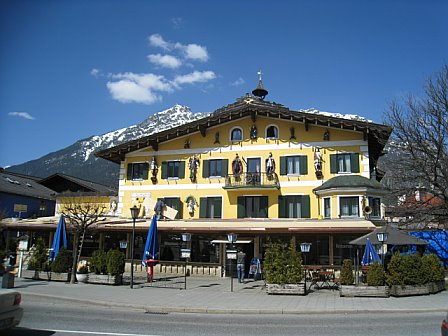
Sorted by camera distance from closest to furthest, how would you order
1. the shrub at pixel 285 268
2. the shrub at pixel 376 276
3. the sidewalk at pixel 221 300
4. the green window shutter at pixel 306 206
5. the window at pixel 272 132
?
the sidewalk at pixel 221 300 → the shrub at pixel 376 276 → the shrub at pixel 285 268 → the green window shutter at pixel 306 206 → the window at pixel 272 132

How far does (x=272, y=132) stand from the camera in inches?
1172

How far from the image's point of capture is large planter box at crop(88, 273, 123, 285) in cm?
1947

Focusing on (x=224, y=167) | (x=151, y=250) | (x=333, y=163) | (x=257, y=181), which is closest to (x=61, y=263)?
(x=151, y=250)

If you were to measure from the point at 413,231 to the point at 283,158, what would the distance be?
9.57 m

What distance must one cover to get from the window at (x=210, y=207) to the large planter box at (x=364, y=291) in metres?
13.9

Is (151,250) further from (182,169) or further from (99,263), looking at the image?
(182,169)

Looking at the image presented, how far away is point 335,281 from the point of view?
19.8m

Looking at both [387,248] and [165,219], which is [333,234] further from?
[165,219]

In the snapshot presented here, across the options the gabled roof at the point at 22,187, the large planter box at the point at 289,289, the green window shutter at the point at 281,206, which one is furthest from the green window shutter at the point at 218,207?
the gabled roof at the point at 22,187

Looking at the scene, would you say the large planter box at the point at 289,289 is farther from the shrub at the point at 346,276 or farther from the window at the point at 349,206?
the window at the point at 349,206

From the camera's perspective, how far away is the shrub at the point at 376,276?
53.8ft

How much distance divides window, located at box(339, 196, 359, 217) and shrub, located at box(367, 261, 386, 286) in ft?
31.7

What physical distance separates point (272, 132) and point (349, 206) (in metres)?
7.41

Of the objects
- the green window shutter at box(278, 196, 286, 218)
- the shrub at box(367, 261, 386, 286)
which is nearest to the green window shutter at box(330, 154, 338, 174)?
the green window shutter at box(278, 196, 286, 218)
